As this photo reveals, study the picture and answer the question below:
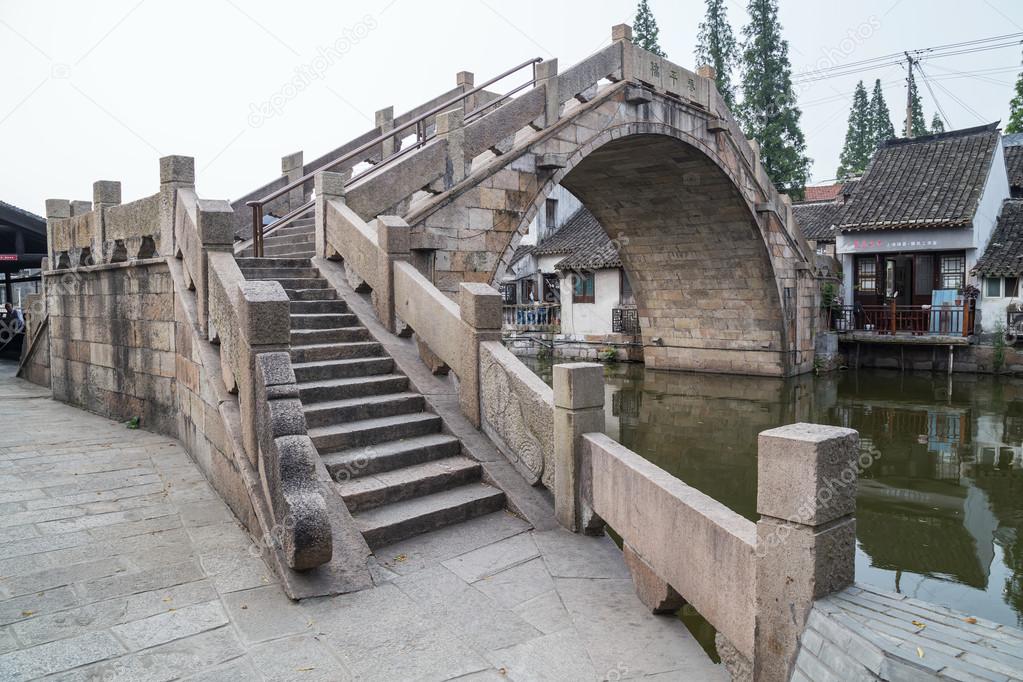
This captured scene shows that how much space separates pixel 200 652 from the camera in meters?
3.60

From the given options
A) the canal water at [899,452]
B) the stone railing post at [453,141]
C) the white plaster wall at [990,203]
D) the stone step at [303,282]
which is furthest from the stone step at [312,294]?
the white plaster wall at [990,203]

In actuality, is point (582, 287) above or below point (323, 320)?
above

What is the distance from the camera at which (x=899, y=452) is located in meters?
11.1

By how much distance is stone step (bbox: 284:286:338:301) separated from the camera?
A: 24.3ft

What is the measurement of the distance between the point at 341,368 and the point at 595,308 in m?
18.9

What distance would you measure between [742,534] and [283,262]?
6216mm

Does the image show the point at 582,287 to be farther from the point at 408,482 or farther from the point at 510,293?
the point at 408,482

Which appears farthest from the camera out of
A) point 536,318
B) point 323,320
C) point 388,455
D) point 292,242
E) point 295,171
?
point 536,318

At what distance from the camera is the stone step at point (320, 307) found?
723cm

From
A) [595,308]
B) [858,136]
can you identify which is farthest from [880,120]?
[595,308]

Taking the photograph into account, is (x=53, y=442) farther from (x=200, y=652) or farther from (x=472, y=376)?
(x=200, y=652)

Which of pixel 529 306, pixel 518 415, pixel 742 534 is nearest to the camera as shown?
pixel 742 534

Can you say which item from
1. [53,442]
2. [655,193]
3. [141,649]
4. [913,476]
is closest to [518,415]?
[141,649]

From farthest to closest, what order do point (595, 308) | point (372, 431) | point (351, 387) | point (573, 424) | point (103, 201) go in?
1. point (595, 308)
2. point (103, 201)
3. point (351, 387)
4. point (372, 431)
5. point (573, 424)
